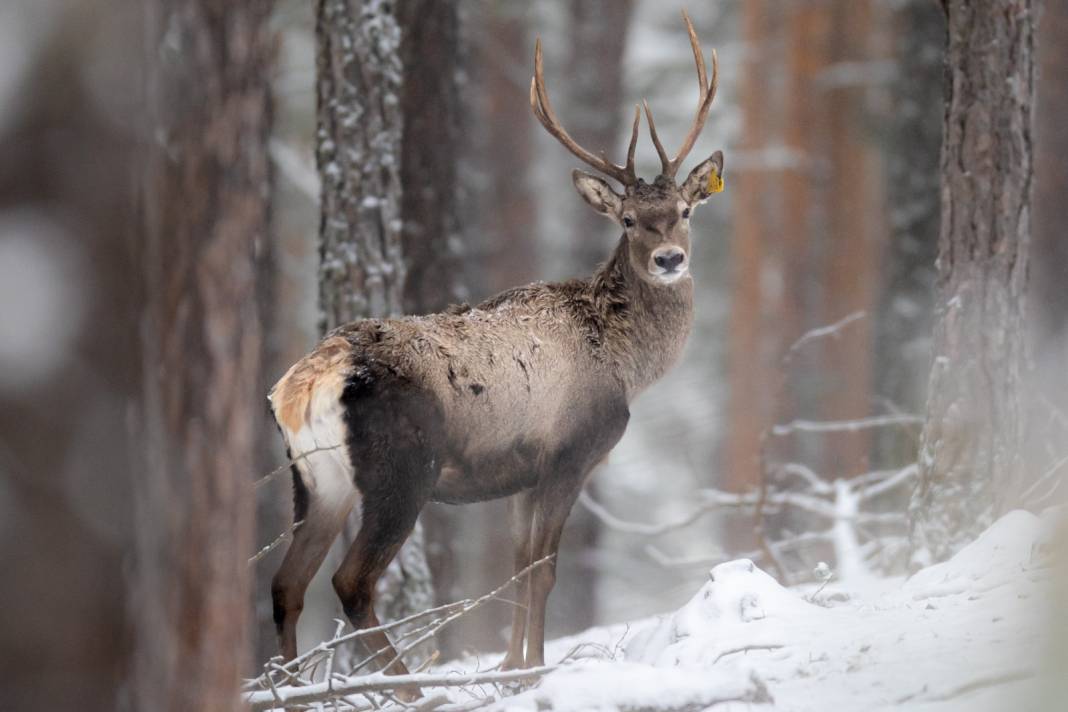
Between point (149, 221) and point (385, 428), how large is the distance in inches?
95.9

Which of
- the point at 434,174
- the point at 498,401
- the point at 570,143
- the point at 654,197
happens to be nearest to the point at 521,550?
the point at 498,401

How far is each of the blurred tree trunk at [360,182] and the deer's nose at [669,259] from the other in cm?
149

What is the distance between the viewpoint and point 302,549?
534cm

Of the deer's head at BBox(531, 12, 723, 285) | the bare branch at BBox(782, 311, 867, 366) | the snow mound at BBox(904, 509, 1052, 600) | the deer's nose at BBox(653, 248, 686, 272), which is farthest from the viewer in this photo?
the bare branch at BBox(782, 311, 867, 366)

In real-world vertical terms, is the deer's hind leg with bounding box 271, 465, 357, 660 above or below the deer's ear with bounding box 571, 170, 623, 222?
below

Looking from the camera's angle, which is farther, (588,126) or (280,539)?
(588,126)

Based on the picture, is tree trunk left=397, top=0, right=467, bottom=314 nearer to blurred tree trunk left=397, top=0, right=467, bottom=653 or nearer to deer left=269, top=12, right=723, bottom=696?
blurred tree trunk left=397, top=0, right=467, bottom=653

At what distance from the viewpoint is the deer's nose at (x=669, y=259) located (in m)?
6.26

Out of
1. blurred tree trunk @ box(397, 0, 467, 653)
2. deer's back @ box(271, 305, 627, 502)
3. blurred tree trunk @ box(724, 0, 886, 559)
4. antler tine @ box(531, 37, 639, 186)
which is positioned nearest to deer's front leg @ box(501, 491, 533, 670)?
deer's back @ box(271, 305, 627, 502)

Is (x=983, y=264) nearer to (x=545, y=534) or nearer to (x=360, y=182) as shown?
(x=545, y=534)

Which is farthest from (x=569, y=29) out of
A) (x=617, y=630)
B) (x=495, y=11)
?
(x=617, y=630)

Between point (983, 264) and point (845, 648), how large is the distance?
2727 mm

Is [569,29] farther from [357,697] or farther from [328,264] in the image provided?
[357,697]

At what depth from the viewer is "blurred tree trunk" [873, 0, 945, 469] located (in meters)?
11.7
